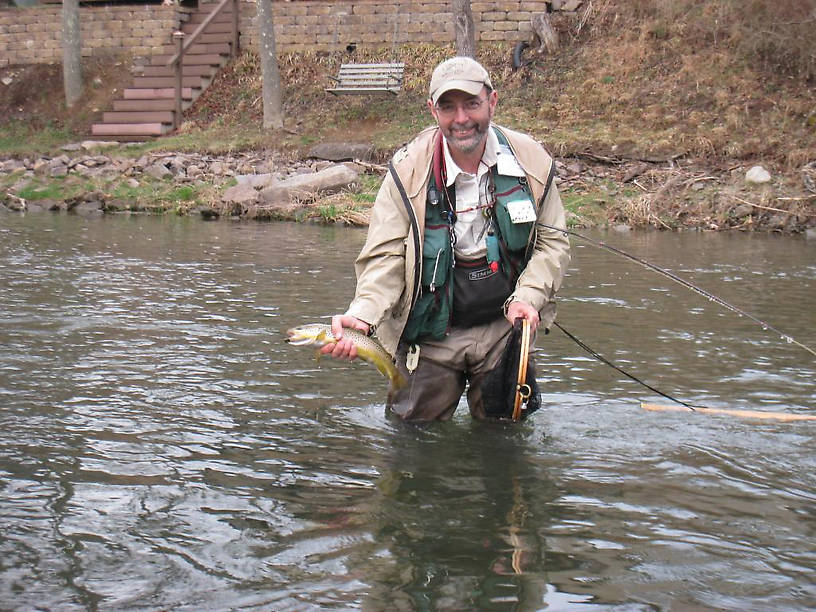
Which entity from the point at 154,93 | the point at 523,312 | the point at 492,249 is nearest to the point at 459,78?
the point at 492,249

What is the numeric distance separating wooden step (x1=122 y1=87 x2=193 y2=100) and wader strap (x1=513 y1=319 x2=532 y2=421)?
81.5 feet

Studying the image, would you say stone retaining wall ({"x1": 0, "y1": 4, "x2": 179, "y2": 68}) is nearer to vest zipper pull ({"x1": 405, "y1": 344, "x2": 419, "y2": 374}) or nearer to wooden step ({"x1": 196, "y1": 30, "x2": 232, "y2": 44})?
wooden step ({"x1": 196, "y1": 30, "x2": 232, "y2": 44})

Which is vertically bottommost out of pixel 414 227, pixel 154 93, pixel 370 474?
pixel 370 474

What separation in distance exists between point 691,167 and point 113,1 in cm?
2175

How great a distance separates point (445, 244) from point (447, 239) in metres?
0.03

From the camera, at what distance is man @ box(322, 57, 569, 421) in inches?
201

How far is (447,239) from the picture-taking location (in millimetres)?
5277

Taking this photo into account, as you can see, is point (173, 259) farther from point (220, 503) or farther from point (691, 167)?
point (691, 167)

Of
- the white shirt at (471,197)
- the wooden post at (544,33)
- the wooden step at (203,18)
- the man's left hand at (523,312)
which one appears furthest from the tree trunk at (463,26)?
the man's left hand at (523,312)

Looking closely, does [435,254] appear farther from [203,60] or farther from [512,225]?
[203,60]

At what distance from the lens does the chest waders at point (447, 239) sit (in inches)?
207

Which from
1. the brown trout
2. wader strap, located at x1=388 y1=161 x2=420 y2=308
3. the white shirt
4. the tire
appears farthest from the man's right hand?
the tire

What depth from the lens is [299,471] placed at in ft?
17.2

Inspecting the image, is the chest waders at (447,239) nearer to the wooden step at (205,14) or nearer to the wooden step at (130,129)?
the wooden step at (130,129)
